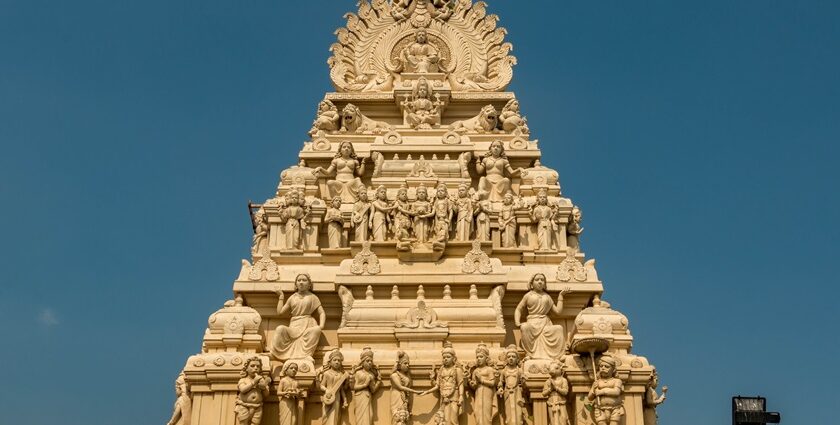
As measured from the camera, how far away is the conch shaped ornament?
101 feet

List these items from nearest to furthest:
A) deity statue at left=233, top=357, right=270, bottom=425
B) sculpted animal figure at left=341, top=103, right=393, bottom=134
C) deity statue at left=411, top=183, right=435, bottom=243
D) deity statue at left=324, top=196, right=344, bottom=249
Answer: deity statue at left=233, top=357, right=270, bottom=425, deity statue at left=411, top=183, right=435, bottom=243, deity statue at left=324, top=196, right=344, bottom=249, sculpted animal figure at left=341, top=103, right=393, bottom=134

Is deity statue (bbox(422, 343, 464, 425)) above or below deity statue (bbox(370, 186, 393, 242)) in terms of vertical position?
below

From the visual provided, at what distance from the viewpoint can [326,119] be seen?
95.8 ft

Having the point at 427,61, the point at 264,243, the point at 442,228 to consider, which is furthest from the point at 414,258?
the point at 427,61

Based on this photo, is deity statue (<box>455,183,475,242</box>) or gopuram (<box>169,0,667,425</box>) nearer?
gopuram (<box>169,0,667,425</box>)

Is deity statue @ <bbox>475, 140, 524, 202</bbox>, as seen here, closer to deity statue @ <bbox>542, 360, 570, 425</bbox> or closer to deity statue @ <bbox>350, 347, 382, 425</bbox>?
deity statue @ <bbox>542, 360, 570, 425</bbox>

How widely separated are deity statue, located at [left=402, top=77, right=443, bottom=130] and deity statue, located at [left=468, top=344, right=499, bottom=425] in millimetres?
9831

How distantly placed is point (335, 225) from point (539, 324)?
6.23 meters

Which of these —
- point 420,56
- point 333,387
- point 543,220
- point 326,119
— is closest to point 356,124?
point 326,119

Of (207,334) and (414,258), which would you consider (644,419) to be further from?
(207,334)

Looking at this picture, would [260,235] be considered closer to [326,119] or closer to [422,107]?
[326,119]

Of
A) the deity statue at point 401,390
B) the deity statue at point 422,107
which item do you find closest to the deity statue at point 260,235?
the deity statue at point 422,107

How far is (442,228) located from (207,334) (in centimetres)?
627

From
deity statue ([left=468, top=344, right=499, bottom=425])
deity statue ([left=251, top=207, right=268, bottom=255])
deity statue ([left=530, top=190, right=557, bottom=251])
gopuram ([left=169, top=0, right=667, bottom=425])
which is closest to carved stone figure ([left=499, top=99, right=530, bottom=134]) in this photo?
gopuram ([left=169, top=0, right=667, bottom=425])
